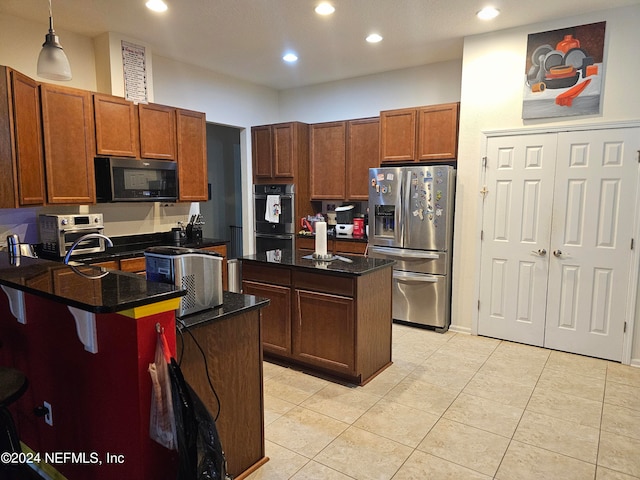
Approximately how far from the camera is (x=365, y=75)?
542cm

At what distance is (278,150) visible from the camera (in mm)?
5543

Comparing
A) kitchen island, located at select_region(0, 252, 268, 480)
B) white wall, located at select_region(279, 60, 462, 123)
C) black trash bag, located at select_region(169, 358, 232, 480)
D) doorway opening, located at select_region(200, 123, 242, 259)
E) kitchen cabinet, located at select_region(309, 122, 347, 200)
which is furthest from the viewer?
doorway opening, located at select_region(200, 123, 242, 259)

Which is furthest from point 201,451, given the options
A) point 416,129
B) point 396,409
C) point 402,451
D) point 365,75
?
point 365,75

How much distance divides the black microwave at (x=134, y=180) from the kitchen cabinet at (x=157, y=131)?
113 millimetres

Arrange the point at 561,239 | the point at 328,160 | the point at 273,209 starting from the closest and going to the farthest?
the point at 561,239 → the point at 328,160 → the point at 273,209

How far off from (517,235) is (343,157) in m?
2.34

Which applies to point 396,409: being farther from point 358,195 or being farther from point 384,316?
point 358,195

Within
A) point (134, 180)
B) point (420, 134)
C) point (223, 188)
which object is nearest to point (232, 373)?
point (134, 180)

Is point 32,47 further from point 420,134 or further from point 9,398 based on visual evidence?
point 420,134

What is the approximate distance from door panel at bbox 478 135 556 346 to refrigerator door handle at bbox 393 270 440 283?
477 millimetres

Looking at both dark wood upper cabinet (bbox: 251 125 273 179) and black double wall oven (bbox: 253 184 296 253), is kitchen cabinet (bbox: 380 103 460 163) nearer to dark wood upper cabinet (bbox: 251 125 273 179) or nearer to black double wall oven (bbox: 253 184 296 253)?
black double wall oven (bbox: 253 184 296 253)

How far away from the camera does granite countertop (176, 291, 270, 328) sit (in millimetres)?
1801

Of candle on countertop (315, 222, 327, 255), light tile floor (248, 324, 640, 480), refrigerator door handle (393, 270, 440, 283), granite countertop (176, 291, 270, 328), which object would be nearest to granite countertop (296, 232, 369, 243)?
refrigerator door handle (393, 270, 440, 283)

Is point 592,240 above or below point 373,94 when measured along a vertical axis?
below
